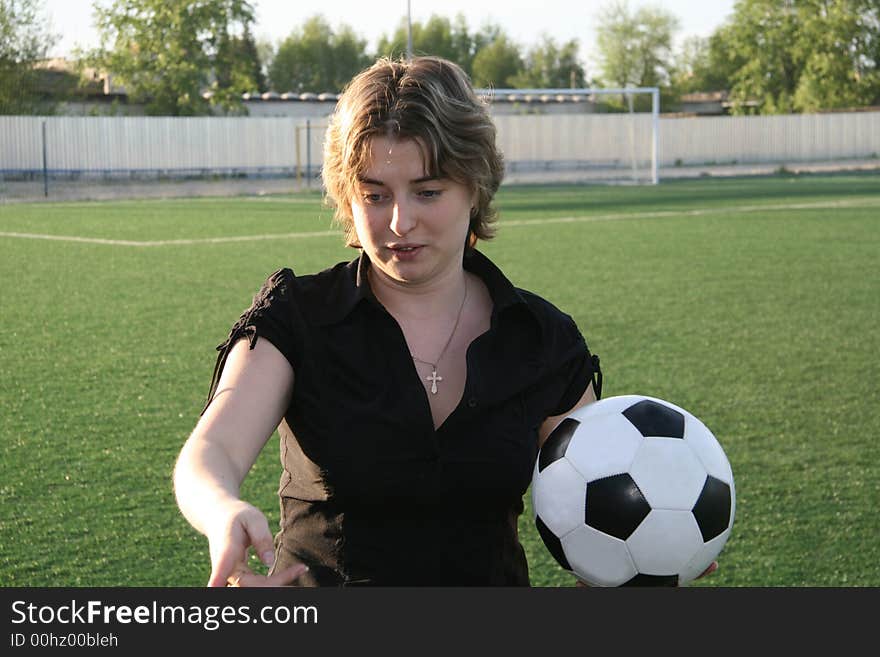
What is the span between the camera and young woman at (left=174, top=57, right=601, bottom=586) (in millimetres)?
2367

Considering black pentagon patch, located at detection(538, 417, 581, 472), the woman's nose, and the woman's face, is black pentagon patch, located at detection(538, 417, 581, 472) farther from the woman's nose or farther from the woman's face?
the woman's nose

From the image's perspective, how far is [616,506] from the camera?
252 centimetres

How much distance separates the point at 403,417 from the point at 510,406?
0.82 ft

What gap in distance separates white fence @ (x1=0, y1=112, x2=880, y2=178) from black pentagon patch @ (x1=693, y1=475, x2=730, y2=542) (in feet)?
95.7

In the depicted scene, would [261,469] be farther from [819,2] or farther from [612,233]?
[819,2]

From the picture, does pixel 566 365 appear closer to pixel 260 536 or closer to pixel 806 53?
pixel 260 536

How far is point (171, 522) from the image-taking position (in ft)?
15.5

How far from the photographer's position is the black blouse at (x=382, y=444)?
94.5 inches

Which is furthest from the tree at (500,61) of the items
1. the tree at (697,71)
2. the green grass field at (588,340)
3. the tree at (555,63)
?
the green grass field at (588,340)

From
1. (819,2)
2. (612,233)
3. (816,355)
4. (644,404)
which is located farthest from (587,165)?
(644,404)

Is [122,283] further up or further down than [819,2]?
further down

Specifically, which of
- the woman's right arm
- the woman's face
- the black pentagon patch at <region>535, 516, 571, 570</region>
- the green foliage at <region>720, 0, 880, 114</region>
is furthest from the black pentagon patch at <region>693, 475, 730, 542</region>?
the green foliage at <region>720, 0, 880, 114</region>

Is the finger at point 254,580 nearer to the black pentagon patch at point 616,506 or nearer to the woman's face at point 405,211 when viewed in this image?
the woman's face at point 405,211
